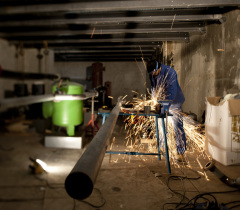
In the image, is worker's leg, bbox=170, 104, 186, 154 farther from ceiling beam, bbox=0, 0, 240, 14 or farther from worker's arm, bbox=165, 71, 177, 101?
ceiling beam, bbox=0, 0, 240, 14

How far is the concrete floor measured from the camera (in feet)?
4.98

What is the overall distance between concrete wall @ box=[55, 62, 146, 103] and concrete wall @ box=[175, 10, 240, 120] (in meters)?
4.77

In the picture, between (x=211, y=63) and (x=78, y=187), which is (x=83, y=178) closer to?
(x=78, y=187)

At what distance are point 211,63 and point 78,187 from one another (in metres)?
3.55

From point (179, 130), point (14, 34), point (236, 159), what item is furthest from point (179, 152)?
point (14, 34)

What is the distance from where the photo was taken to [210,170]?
2307 mm

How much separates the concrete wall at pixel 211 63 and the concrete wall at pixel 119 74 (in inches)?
188

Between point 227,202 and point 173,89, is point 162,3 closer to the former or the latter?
point 173,89

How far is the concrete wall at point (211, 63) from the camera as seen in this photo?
280 cm

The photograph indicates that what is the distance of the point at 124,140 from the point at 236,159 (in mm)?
1893

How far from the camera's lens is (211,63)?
355cm

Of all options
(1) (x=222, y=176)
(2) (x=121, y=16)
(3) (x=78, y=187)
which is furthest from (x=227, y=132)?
(2) (x=121, y=16)

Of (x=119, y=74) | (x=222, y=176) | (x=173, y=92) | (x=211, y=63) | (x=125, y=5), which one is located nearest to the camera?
(x=222, y=176)

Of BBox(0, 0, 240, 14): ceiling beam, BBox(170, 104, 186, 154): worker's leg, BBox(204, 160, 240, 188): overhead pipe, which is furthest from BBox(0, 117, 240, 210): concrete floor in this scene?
BBox(0, 0, 240, 14): ceiling beam
